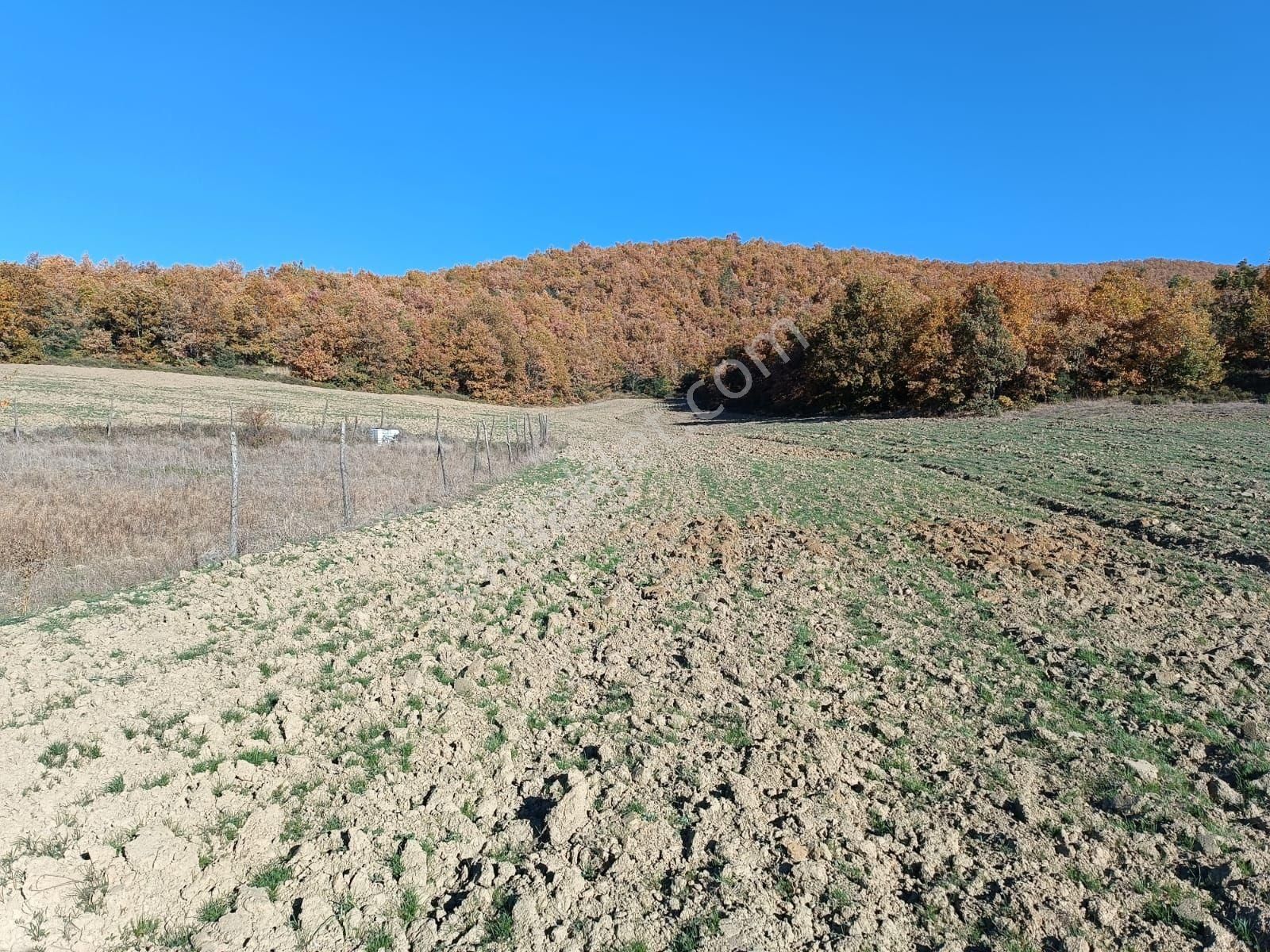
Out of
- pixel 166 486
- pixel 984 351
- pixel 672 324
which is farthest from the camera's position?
pixel 672 324

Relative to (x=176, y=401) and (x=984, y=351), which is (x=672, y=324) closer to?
(x=984, y=351)

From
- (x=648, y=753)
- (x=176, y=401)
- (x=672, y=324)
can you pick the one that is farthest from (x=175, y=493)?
(x=672, y=324)

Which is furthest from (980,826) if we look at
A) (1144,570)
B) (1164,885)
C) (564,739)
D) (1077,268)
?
(1077,268)

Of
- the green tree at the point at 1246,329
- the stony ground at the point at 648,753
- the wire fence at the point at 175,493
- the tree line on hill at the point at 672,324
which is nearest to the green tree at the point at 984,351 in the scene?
the tree line on hill at the point at 672,324

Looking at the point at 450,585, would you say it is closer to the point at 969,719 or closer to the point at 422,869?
the point at 422,869

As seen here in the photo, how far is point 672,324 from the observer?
10294 centimetres

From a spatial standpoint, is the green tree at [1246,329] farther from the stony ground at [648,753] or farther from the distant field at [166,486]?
the distant field at [166,486]

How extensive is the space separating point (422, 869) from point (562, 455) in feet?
79.9

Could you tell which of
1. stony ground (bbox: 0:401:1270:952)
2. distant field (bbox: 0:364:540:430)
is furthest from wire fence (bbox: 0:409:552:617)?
distant field (bbox: 0:364:540:430)

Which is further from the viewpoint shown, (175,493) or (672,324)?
(672,324)

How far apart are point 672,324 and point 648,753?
10127 centimetres

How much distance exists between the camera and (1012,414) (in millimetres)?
42625

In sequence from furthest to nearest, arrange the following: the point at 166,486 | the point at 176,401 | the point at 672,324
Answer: the point at 672,324
the point at 176,401
the point at 166,486

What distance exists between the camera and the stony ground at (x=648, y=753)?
3.71m
